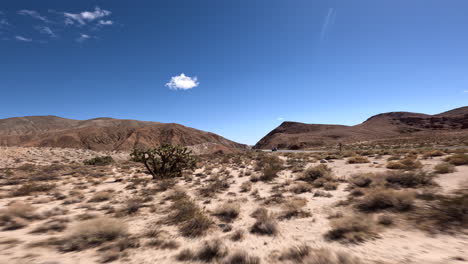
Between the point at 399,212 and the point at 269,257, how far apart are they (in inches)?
161

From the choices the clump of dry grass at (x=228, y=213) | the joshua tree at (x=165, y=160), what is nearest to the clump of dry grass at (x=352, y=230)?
the clump of dry grass at (x=228, y=213)

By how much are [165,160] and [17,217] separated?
7.24m

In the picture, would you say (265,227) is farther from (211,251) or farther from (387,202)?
(387,202)

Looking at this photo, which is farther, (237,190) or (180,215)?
(237,190)

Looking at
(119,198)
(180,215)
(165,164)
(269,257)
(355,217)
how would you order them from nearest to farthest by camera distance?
(269,257) < (355,217) < (180,215) < (119,198) < (165,164)

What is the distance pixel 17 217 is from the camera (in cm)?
525

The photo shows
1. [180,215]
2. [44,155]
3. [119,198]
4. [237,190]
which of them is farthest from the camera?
[44,155]

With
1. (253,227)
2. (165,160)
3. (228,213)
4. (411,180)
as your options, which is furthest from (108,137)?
(411,180)

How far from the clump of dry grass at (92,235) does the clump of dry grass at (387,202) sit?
6.58 m

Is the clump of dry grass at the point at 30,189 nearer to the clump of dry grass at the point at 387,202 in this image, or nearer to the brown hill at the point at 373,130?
the clump of dry grass at the point at 387,202

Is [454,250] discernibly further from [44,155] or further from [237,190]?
[44,155]

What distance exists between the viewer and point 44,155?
2447 cm

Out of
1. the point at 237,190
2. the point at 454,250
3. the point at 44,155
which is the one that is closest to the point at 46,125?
the point at 44,155

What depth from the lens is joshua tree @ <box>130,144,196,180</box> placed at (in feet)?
39.0
